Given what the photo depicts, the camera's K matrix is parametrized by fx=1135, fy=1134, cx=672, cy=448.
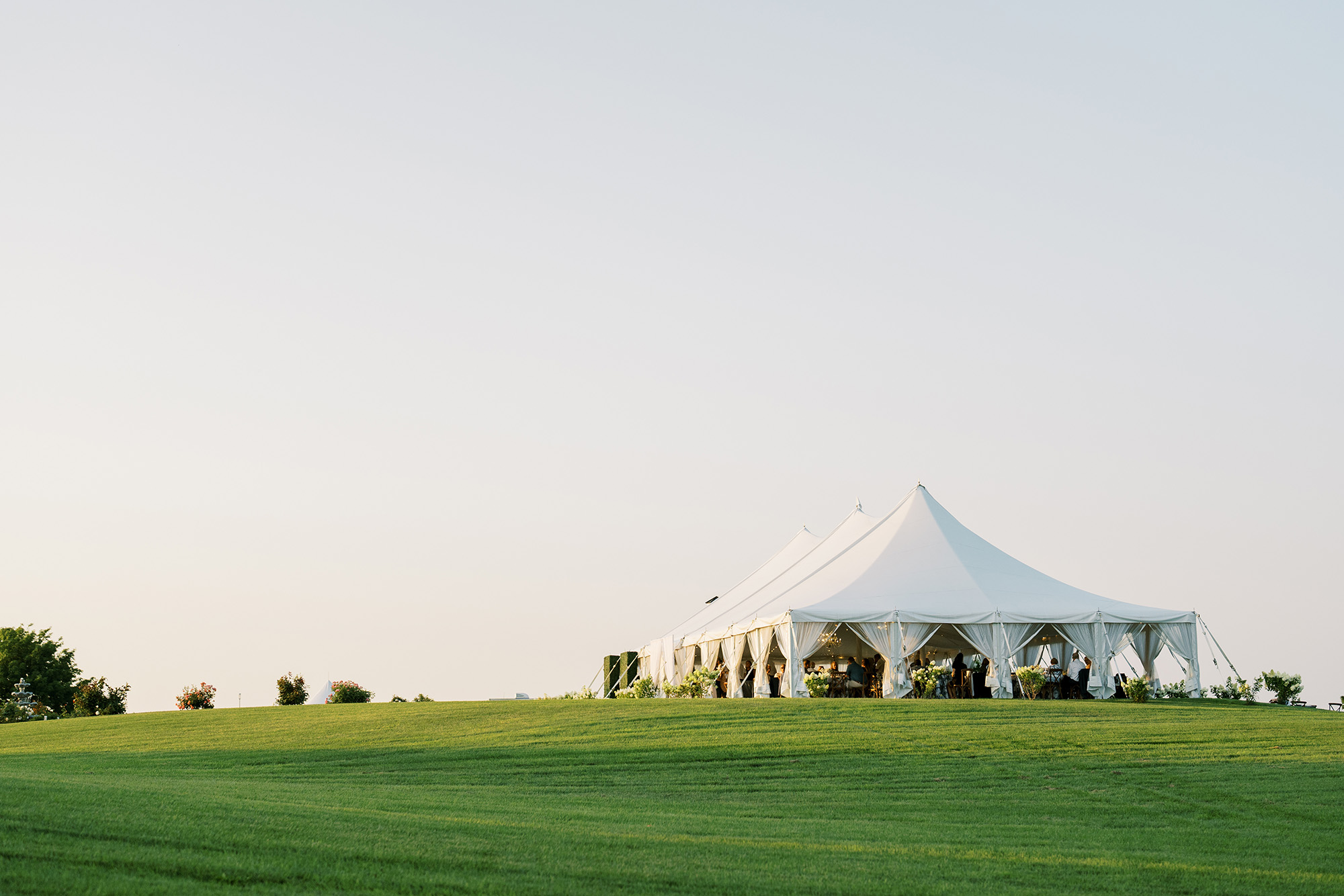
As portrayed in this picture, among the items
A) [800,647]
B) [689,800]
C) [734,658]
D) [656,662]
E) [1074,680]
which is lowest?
[689,800]

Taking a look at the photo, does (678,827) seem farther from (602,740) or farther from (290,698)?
(290,698)

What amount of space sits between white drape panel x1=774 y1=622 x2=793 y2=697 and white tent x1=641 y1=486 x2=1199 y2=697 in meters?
0.03

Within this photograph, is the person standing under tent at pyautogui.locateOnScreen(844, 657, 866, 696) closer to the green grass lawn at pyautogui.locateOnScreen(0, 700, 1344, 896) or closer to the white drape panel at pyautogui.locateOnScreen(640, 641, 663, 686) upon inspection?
the green grass lawn at pyautogui.locateOnScreen(0, 700, 1344, 896)

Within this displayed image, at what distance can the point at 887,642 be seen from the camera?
2070 centimetres

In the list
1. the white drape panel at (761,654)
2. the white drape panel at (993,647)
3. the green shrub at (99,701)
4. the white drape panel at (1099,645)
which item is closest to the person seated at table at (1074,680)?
the white drape panel at (1099,645)

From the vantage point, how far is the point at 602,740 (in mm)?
13984

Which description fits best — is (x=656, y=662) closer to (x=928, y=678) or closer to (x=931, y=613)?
(x=931, y=613)

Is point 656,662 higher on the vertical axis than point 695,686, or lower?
higher

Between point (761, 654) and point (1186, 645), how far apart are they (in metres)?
8.01

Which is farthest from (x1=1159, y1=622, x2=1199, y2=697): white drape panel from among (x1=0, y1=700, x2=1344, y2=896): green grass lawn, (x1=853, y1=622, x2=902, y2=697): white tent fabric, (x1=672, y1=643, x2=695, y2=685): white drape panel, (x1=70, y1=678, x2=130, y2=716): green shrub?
(x1=70, y1=678, x2=130, y2=716): green shrub

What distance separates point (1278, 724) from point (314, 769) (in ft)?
40.3

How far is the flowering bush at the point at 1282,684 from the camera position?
71.4 ft

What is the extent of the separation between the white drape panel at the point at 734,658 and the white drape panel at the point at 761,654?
19.0 inches

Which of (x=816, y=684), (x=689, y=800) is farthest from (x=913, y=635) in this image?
(x=689, y=800)
